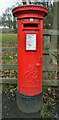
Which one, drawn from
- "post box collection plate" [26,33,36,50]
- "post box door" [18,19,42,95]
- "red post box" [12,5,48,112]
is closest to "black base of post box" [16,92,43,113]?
"red post box" [12,5,48,112]

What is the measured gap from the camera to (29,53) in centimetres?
215

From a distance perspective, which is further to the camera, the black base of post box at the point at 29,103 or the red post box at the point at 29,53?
the black base of post box at the point at 29,103

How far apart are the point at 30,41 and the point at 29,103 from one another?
124cm

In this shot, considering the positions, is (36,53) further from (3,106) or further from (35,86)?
(3,106)

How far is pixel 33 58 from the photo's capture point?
85.2 inches

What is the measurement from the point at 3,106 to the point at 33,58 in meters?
1.34

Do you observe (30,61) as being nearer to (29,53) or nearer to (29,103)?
(29,53)

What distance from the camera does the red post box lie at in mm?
2029

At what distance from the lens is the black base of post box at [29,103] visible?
7.54ft

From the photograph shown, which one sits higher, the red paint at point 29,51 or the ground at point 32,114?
the red paint at point 29,51

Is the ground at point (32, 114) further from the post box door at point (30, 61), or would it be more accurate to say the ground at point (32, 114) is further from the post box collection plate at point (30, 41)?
the post box collection plate at point (30, 41)

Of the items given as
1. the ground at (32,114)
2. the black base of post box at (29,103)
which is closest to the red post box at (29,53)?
the black base of post box at (29,103)

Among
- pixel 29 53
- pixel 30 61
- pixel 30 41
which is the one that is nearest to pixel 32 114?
pixel 30 61

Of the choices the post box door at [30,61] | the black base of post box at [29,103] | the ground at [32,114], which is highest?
the post box door at [30,61]
